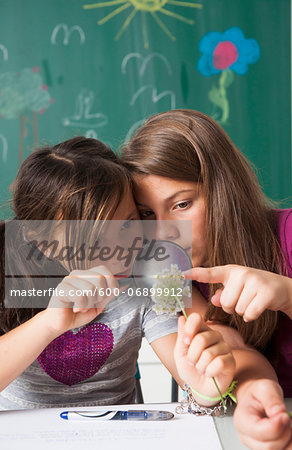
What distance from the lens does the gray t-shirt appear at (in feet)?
2.96

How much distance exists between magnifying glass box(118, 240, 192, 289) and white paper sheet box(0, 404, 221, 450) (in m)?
0.22

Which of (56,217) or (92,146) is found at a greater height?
(92,146)

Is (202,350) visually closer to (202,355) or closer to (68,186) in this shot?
(202,355)

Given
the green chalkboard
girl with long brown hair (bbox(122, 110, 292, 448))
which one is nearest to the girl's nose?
girl with long brown hair (bbox(122, 110, 292, 448))

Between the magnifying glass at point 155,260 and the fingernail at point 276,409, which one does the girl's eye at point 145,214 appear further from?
the fingernail at point 276,409

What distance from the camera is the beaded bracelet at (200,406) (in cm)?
63

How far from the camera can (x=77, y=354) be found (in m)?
0.93

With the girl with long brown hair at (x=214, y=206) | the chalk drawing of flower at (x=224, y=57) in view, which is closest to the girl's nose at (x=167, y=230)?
the girl with long brown hair at (x=214, y=206)

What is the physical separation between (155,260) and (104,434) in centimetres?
28

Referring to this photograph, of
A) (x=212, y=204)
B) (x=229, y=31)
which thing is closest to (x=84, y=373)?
(x=212, y=204)

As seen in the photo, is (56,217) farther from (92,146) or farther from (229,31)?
(229,31)

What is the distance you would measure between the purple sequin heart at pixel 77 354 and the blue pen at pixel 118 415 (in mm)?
251

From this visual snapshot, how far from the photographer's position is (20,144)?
209 cm

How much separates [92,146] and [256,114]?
55.0 inches
